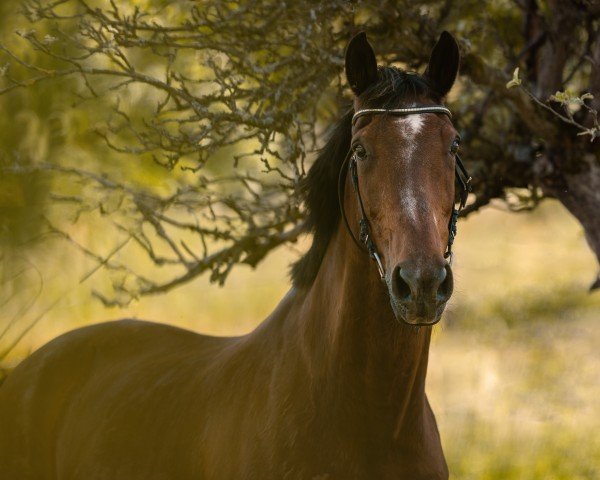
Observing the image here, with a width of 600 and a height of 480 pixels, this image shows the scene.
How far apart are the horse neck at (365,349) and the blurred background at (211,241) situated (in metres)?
0.24

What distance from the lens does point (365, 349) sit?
9.91 ft

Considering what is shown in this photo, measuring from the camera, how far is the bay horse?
2.69m

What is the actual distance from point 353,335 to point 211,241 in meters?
6.18

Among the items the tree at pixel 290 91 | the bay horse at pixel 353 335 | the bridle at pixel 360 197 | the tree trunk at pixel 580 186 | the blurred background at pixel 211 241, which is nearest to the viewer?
the bay horse at pixel 353 335

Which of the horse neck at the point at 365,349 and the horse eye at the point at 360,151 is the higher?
the horse eye at the point at 360,151

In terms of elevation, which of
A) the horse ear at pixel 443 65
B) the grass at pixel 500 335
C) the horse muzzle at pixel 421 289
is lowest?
the grass at pixel 500 335

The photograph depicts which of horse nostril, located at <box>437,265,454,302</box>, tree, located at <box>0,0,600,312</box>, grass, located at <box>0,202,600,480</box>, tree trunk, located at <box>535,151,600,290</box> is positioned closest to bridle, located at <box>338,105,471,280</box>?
horse nostril, located at <box>437,265,454,302</box>

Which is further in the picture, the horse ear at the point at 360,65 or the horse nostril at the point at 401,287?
the horse ear at the point at 360,65

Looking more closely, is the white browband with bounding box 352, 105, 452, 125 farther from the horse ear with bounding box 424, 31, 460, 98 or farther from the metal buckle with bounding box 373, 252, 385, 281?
the metal buckle with bounding box 373, 252, 385, 281

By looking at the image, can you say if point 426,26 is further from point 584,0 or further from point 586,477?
point 586,477

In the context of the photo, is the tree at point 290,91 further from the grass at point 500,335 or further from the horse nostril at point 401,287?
the horse nostril at point 401,287

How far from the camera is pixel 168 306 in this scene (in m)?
12.7

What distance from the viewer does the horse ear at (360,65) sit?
3.00 metres

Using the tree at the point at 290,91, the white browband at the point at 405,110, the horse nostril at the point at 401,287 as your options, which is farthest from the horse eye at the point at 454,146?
the tree at the point at 290,91
